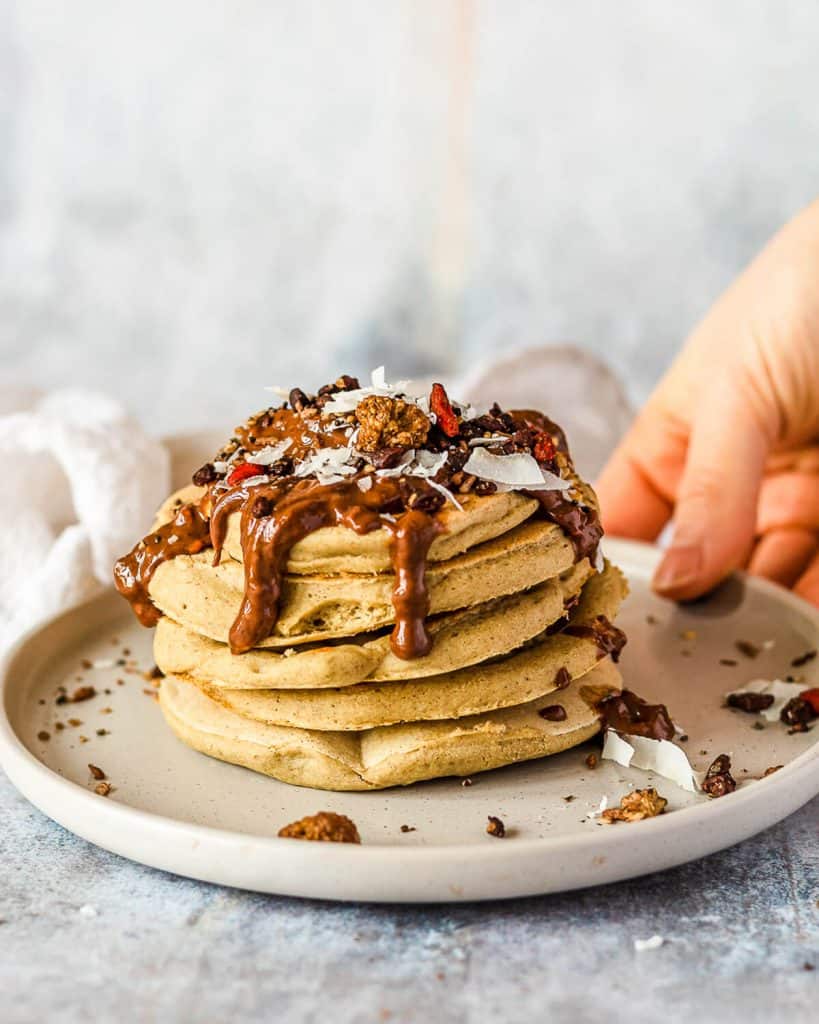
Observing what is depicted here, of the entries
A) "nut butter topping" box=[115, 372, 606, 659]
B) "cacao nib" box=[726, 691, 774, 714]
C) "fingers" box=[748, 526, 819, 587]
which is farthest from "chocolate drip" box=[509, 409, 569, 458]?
"fingers" box=[748, 526, 819, 587]

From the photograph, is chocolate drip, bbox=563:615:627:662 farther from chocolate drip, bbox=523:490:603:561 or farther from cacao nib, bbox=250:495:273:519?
cacao nib, bbox=250:495:273:519

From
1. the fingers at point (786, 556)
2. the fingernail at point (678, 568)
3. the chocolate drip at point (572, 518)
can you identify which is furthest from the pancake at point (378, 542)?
the fingers at point (786, 556)

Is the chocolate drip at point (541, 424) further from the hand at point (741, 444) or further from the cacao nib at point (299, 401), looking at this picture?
the hand at point (741, 444)

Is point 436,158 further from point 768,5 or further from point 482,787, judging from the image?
point 482,787

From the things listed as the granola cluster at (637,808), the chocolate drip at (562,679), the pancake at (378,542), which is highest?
the pancake at (378,542)

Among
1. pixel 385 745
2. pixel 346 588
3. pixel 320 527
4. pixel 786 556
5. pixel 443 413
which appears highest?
pixel 443 413

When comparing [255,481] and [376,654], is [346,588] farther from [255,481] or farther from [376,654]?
[255,481]

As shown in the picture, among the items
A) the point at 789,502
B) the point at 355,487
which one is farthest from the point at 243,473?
the point at 789,502

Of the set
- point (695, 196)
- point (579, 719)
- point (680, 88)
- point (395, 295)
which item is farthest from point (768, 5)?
point (579, 719)
